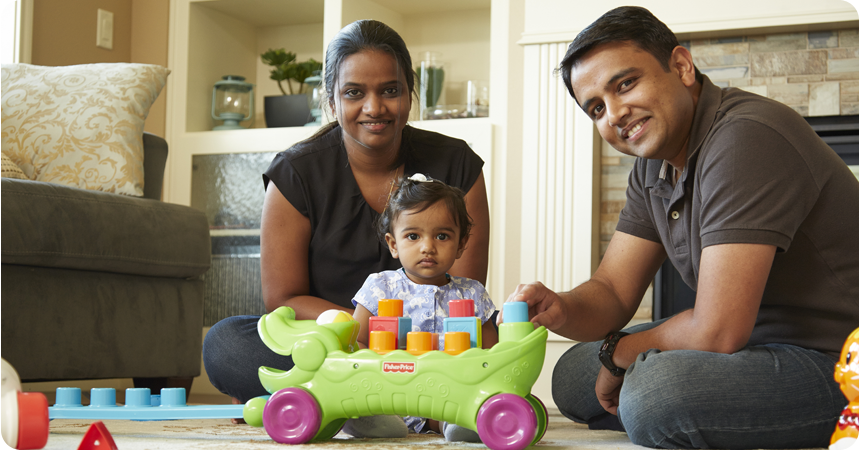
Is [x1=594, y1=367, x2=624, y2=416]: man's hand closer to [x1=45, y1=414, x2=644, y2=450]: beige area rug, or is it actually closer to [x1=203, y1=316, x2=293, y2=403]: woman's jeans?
[x1=45, y1=414, x2=644, y2=450]: beige area rug

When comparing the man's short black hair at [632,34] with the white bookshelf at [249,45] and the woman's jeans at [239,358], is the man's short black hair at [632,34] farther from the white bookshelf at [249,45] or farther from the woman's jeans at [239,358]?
the white bookshelf at [249,45]

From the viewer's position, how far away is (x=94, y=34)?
2861 millimetres

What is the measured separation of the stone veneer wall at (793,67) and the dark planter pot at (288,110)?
1383 mm

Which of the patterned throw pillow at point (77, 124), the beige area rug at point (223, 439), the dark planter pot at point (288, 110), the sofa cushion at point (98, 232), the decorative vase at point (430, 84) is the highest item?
the decorative vase at point (430, 84)

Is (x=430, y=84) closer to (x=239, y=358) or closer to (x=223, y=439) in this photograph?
(x=239, y=358)

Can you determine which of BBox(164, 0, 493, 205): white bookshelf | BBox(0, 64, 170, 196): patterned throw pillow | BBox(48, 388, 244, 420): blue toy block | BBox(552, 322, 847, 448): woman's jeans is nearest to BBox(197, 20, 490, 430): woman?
BBox(48, 388, 244, 420): blue toy block

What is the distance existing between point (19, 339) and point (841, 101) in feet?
7.87

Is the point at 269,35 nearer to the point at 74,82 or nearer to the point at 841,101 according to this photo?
the point at 74,82

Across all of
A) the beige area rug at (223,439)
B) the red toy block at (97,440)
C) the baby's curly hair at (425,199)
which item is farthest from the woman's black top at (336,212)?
the red toy block at (97,440)

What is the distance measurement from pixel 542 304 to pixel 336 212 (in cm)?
50

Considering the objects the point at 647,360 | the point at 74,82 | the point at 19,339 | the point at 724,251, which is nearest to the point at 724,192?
the point at 724,251

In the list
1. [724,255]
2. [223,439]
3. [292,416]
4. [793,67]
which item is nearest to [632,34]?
[724,255]

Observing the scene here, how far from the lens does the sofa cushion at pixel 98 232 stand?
156cm

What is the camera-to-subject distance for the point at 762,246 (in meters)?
0.95
